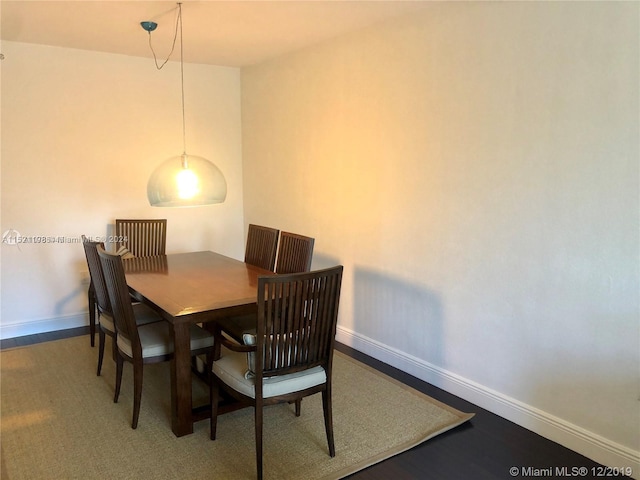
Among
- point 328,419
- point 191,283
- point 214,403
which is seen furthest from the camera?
point 191,283

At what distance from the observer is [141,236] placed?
13.3 ft

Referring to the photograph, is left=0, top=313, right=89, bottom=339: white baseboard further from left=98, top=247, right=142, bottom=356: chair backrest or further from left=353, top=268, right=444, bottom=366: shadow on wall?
left=353, top=268, right=444, bottom=366: shadow on wall

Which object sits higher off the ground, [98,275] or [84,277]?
[98,275]

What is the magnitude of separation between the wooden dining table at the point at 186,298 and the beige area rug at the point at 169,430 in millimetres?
186

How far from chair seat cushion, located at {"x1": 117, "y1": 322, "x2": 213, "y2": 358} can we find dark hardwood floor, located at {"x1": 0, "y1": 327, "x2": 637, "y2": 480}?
1.10 m

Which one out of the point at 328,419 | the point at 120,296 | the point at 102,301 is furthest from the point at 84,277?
the point at 328,419

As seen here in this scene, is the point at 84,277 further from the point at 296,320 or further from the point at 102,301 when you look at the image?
the point at 296,320

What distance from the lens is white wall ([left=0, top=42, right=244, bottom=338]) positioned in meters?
3.85

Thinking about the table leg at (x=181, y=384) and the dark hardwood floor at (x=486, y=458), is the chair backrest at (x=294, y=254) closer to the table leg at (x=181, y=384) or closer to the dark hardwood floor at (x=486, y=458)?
the table leg at (x=181, y=384)

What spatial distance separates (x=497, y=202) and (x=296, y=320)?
1305mm

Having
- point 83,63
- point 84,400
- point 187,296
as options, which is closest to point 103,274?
point 187,296

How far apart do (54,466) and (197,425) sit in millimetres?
684

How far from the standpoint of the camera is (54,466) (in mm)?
2273

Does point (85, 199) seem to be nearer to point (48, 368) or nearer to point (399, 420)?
point (48, 368)
